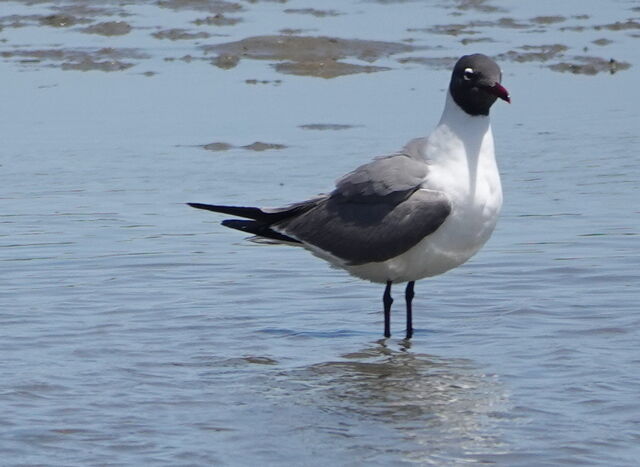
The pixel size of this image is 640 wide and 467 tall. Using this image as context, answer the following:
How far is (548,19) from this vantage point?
57.7ft

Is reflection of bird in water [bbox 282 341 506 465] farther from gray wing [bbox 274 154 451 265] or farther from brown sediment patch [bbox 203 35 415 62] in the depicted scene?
brown sediment patch [bbox 203 35 415 62]

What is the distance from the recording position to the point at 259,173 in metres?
11.3

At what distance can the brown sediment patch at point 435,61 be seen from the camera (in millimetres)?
15219

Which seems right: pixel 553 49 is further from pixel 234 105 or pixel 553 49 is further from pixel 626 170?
pixel 626 170

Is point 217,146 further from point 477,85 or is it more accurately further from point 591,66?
point 477,85

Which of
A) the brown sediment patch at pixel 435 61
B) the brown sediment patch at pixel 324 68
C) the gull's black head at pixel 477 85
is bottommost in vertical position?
the brown sediment patch at pixel 324 68

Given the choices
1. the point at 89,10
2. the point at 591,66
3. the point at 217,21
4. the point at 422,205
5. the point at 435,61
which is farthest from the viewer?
the point at 89,10

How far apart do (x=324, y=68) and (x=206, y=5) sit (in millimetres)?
3524

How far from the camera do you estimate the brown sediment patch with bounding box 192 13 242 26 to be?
17703mm

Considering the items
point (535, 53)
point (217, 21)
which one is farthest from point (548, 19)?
point (217, 21)

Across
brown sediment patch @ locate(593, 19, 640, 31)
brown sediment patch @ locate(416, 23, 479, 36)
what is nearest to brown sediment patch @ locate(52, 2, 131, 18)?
brown sediment patch @ locate(416, 23, 479, 36)

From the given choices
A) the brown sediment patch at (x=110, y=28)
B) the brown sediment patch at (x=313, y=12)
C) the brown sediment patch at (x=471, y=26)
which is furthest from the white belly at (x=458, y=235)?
the brown sediment patch at (x=313, y=12)

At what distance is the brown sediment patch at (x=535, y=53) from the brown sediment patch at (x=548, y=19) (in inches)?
58.1

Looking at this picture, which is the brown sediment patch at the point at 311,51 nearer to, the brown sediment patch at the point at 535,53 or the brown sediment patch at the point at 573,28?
the brown sediment patch at the point at 535,53
